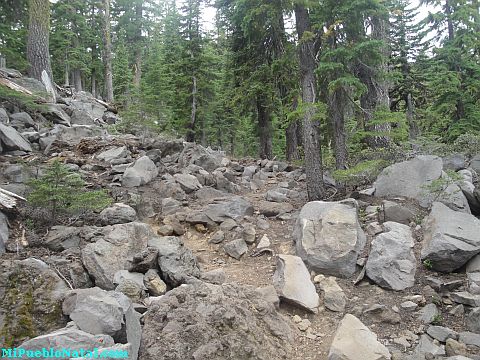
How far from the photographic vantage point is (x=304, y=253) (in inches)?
258

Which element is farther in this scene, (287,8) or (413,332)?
(287,8)

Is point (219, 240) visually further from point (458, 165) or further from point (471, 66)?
point (471, 66)

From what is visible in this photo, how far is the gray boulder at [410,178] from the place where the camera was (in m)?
8.09

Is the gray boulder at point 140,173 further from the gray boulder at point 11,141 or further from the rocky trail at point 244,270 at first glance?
the gray boulder at point 11,141

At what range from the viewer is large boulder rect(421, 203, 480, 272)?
592cm

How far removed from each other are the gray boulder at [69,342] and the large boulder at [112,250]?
193 cm

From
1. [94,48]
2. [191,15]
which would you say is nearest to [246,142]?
[191,15]

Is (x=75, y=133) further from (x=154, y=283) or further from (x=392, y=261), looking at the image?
(x=392, y=261)

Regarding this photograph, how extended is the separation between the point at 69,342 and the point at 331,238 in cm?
453

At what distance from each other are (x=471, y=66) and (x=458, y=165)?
32.9 ft

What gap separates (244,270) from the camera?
6.75 m

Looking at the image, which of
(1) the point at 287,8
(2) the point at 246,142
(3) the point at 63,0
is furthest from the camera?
(2) the point at 246,142

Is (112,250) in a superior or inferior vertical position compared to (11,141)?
inferior

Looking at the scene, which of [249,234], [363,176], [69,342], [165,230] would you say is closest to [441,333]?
[249,234]
